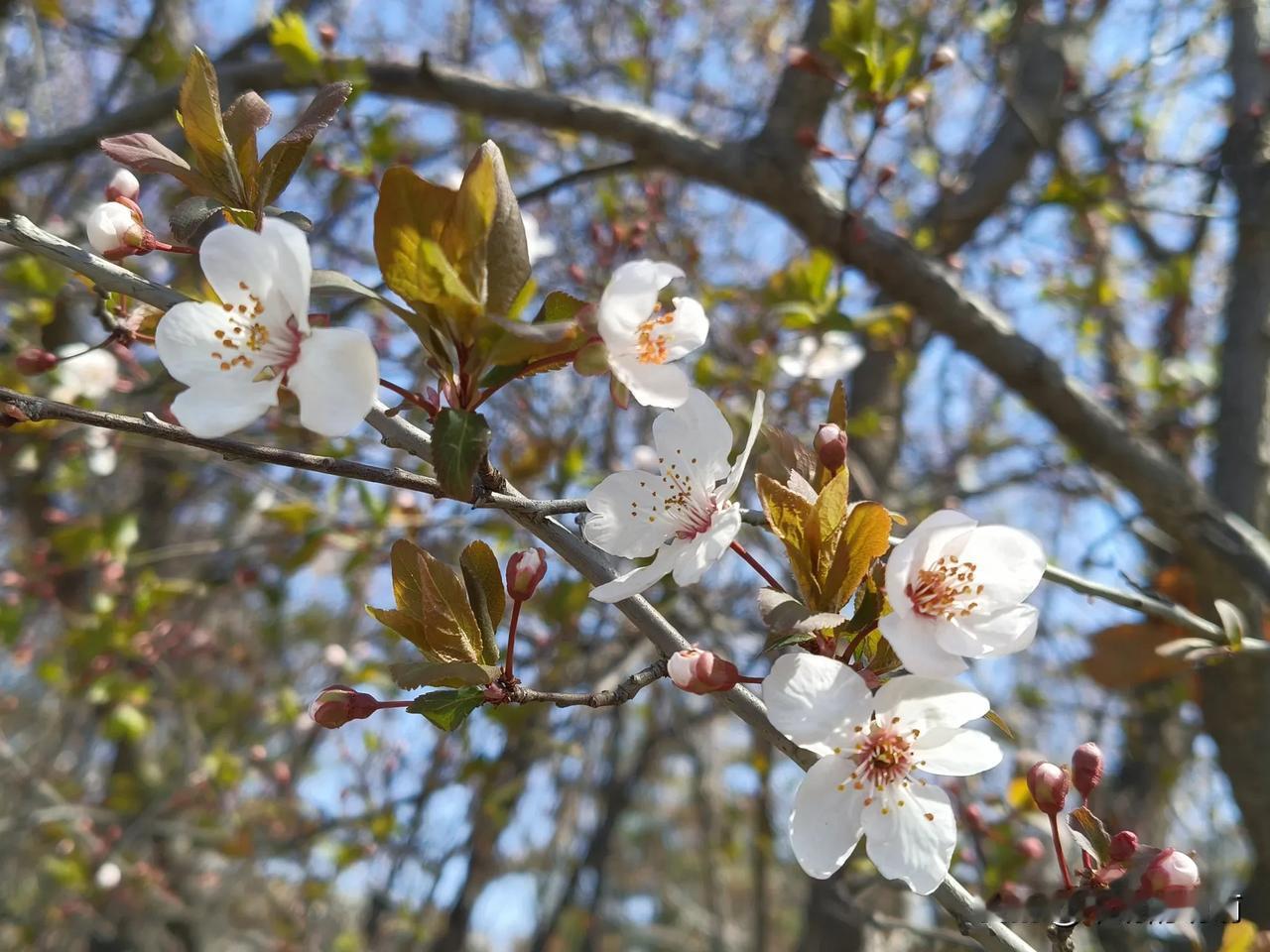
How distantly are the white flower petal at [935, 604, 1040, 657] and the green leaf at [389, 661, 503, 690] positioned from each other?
14.5 inches

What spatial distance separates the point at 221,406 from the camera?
0.73 m

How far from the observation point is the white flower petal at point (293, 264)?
2.25 ft

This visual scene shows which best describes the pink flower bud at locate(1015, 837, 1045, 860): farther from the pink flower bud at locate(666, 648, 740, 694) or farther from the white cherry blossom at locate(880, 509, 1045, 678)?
the pink flower bud at locate(666, 648, 740, 694)

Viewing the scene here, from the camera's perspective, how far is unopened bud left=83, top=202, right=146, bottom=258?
885 millimetres

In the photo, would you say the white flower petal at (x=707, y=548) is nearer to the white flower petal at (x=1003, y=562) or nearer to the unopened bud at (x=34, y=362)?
the white flower petal at (x=1003, y=562)

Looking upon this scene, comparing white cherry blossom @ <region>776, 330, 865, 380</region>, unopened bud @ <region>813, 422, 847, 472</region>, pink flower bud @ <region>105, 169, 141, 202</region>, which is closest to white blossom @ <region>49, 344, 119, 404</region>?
pink flower bud @ <region>105, 169, 141, 202</region>

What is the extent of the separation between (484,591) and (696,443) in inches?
9.9

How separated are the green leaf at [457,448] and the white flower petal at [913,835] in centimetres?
46

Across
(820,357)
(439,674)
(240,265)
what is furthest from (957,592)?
(820,357)

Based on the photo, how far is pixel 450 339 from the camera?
70cm

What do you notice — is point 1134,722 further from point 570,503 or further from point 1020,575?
point 570,503

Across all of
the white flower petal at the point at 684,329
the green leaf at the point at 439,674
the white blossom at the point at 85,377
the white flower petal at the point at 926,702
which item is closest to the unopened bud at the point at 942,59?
the white flower petal at the point at 684,329

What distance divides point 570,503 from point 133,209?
23.7 inches

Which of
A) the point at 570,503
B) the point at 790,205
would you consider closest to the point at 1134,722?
the point at 790,205
